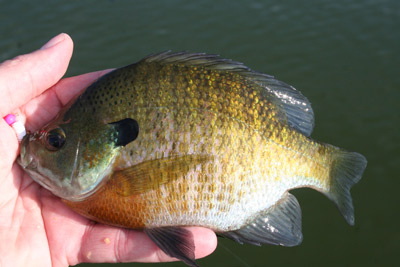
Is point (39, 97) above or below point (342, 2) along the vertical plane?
above

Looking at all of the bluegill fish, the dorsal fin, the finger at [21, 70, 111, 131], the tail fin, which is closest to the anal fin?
the bluegill fish

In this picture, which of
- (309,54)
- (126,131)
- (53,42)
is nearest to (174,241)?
(126,131)

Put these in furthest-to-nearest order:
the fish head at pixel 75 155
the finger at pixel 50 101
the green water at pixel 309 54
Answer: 1. the green water at pixel 309 54
2. the finger at pixel 50 101
3. the fish head at pixel 75 155

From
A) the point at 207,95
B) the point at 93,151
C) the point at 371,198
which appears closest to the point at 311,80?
the point at 371,198

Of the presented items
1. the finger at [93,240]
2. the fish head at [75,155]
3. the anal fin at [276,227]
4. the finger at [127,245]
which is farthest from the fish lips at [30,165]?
the anal fin at [276,227]

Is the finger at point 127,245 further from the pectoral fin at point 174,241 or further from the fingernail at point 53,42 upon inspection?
the fingernail at point 53,42

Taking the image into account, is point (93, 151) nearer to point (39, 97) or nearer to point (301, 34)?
point (39, 97)

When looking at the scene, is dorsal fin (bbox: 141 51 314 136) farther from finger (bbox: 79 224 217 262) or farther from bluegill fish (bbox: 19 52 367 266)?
finger (bbox: 79 224 217 262)
